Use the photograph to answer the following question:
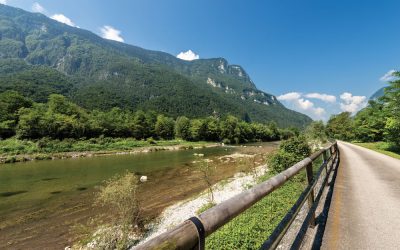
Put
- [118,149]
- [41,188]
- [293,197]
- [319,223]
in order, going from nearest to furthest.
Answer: [319,223] < [293,197] < [41,188] < [118,149]

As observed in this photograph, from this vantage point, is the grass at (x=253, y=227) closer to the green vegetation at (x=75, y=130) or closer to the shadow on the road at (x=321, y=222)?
the shadow on the road at (x=321, y=222)

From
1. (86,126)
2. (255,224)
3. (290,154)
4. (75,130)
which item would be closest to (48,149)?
(75,130)

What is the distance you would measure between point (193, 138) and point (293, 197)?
92.7 metres

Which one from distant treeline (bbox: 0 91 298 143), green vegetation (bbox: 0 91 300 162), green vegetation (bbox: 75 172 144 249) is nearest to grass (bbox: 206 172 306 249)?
green vegetation (bbox: 75 172 144 249)

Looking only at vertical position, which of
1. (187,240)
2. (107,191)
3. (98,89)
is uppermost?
(98,89)

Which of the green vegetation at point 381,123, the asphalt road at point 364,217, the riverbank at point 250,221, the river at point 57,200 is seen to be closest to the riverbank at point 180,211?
the riverbank at point 250,221

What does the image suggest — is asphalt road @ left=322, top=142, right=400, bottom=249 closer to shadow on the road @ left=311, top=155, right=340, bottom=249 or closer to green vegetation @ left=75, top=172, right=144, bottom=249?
shadow on the road @ left=311, top=155, right=340, bottom=249

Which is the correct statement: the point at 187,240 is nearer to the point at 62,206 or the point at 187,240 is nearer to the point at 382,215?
the point at 382,215

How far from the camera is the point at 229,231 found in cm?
719

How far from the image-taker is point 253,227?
7141 millimetres

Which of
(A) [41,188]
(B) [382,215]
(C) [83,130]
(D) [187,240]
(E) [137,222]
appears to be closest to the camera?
(D) [187,240]

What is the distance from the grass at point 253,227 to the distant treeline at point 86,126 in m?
63.1

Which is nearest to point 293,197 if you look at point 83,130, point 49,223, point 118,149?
point 49,223

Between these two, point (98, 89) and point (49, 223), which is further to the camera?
point (98, 89)
